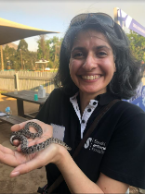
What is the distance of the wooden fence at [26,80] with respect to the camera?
9913 mm

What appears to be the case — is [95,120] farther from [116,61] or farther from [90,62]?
[116,61]

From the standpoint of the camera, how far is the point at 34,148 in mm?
1161

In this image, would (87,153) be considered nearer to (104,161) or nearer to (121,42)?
(104,161)

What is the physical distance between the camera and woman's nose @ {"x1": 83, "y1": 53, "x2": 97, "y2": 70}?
4.16 ft

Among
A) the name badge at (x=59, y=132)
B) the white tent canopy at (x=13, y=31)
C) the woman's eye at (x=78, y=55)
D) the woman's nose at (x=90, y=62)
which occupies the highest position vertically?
the white tent canopy at (x=13, y=31)

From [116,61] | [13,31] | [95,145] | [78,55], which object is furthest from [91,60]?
[13,31]

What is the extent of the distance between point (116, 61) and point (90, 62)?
0.33m

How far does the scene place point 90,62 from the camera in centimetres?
127

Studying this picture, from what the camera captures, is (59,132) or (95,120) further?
(59,132)

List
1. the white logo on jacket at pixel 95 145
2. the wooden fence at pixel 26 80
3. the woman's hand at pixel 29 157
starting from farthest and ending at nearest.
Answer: the wooden fence at pixel 26 80
the white logo on jacket at pixel 95 145
the woman's hand at pixel 29 157

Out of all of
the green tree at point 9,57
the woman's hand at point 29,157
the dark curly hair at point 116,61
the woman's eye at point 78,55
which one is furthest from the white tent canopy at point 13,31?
the green tree at point 9,57

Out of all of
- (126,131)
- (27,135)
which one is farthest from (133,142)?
(27,135)

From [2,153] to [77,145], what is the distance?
1.92 feet

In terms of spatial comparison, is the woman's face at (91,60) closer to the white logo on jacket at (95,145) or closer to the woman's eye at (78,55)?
the woman's eye at (78,55)
